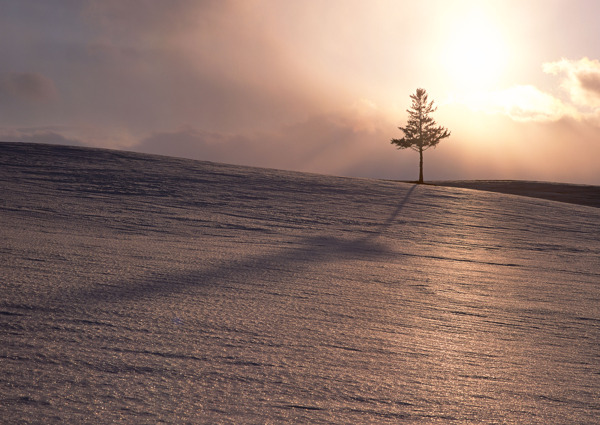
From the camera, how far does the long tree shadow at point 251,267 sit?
3.96 metres

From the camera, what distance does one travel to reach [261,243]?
7.78 m

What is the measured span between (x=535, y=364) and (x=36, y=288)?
146 inches

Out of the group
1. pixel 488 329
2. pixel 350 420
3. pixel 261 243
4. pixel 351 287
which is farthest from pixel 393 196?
pixel 350 420

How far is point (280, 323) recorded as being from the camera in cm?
354

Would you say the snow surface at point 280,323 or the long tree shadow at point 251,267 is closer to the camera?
the snow surface at point 280,323

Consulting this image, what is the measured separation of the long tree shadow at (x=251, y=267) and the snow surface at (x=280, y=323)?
0.03 m

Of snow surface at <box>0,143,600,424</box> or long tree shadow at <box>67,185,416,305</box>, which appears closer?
snow surface at <box>0,143,600,424</box>

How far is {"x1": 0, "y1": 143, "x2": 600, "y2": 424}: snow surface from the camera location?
7.50 feet

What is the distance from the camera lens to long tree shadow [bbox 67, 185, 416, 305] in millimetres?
3963

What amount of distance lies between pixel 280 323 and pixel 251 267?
219cm

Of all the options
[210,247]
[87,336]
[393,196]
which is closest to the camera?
[87,336]

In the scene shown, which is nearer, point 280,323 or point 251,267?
point 280,323

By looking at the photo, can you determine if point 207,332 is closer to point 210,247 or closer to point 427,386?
point 427,386

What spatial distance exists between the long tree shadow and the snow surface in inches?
1.3
